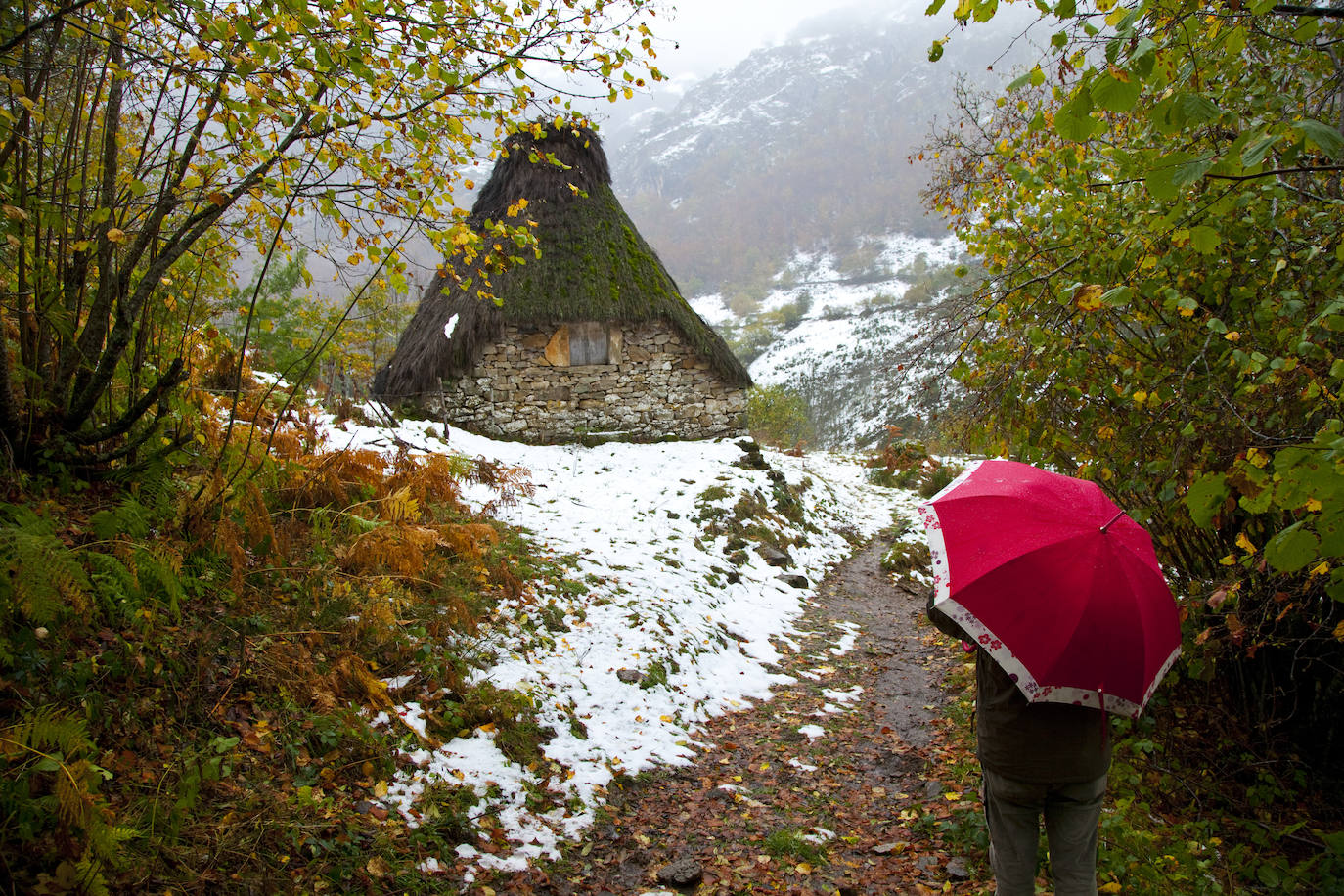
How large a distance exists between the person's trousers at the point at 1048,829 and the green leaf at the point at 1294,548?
99 cm

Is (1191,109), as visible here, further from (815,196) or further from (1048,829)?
(815,196)

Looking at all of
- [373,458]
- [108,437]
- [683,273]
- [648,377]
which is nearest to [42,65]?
[108,437]

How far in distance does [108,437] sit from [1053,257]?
5.85m

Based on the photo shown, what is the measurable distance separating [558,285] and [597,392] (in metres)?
2.16

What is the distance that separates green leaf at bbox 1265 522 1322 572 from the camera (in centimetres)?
176

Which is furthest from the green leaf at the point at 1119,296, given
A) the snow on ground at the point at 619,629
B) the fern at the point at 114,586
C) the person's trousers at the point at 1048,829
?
the fern at the point at 114,586

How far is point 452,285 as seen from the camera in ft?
42.1

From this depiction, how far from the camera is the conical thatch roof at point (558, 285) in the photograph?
Answer: 11.7 metres

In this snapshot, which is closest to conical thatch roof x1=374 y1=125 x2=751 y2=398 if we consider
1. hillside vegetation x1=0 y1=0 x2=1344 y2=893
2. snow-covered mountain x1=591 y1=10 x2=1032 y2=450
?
hillside vegetation x1=0 y1=0 x2=1344 y2=893

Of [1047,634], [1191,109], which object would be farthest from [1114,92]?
[1047,634]

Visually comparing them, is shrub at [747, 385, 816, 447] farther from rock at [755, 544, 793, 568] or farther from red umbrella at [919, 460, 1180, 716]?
red umbrella at [919, 460, 1180, 716]

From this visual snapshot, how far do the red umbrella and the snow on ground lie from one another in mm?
2278

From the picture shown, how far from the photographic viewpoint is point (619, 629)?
5.26 m


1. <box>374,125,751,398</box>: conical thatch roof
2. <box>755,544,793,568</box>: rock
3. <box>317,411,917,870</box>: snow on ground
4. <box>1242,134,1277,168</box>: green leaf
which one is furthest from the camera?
<box>374,125,751,398</box>: conical thatch roof
